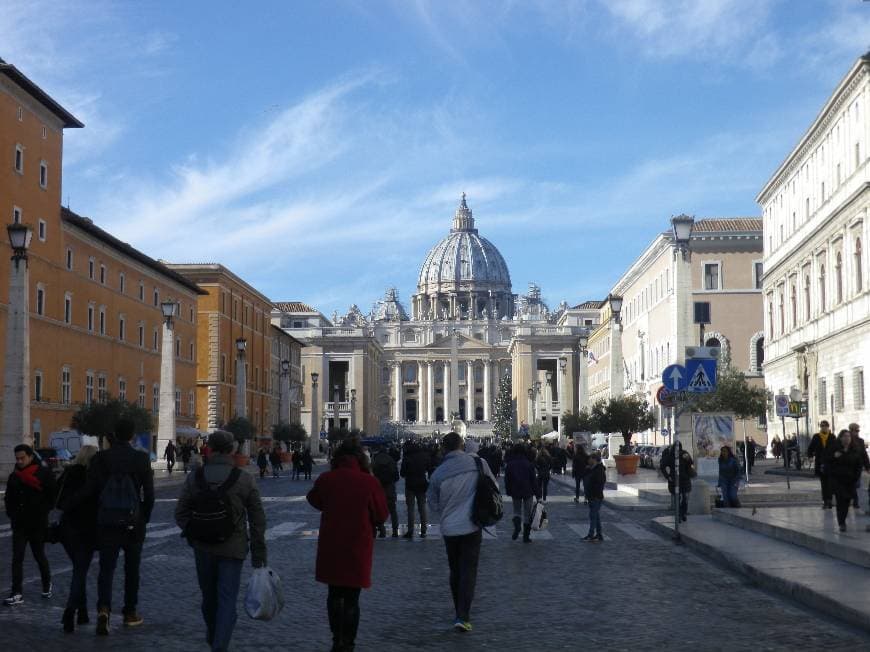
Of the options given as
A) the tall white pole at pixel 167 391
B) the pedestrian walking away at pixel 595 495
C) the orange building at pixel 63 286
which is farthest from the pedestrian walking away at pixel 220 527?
the tall white pole at pixel 167 391

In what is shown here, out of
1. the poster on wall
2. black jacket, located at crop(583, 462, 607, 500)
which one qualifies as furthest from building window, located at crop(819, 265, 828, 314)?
black jacket, located at crop(583, 462, 607, 500)

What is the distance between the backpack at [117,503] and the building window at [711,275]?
6349cm

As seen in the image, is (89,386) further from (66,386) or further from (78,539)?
(78,539)

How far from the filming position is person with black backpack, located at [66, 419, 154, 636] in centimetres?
1000

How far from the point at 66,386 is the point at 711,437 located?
1275 inches

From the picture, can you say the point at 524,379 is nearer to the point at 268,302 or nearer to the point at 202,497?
the point at 268,302

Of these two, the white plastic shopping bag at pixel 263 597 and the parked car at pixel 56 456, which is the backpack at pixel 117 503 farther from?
the parked car at pixel 56 456

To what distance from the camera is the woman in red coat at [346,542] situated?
8531 millimetres

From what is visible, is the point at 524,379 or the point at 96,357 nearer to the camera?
the point at 96,357

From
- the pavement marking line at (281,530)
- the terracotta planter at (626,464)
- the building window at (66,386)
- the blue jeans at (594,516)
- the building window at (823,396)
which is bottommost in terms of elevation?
the pavement marking line at (281,530)

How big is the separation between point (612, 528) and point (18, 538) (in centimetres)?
1274

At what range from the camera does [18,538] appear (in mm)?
11688

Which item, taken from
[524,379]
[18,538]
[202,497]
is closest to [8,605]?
[18,538]

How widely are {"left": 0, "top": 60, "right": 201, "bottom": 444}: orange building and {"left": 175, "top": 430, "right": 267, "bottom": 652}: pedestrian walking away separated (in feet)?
128
